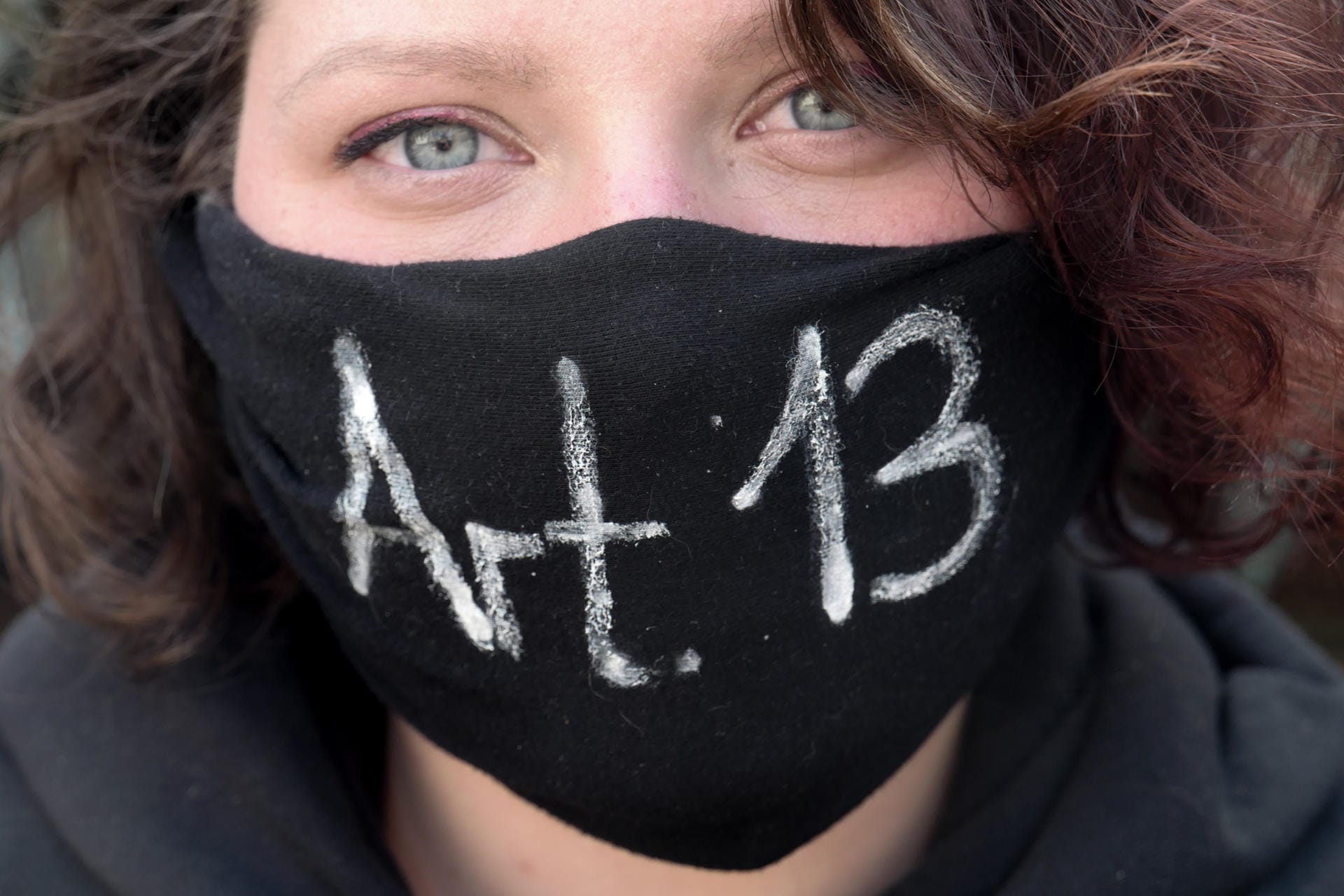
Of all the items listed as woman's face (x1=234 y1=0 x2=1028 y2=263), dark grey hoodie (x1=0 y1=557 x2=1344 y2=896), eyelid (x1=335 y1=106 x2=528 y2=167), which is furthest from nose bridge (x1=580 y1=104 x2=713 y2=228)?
dark grey hoodie (x1=0 y1=557 x2=1344 y2=896)

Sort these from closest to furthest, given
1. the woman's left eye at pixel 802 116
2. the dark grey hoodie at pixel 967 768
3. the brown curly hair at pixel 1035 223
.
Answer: the brown curly hair at pixel 1035 223
the woman's left eye at pixel 802 116
the dark grey hoodie at pixel 967 768

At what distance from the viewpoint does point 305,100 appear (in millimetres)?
1217

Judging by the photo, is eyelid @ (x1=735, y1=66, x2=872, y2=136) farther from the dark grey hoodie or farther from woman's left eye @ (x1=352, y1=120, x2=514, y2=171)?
the dark grey hoodie

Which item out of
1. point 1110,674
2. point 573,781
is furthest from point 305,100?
point 1110,674

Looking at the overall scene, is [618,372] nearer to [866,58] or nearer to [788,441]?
[788,441]

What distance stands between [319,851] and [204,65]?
0.93 metres

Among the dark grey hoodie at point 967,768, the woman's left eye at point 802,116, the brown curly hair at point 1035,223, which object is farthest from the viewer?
the dark grey hoodie at point 967,768

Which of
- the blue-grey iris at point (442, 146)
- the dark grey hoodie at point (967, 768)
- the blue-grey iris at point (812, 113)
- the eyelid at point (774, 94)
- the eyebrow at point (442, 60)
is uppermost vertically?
the eyebrow at point (442, 60)

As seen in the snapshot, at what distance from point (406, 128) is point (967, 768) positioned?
941 mm

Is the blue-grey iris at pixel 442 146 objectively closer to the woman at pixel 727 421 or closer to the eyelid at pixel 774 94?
the woman at pixel 727 421

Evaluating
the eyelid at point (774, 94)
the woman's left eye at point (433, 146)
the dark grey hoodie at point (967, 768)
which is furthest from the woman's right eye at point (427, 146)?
the dark grey hoodie at point (967, 768)

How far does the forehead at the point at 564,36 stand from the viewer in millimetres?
1067

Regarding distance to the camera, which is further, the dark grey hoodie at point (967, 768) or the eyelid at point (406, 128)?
the dark grey hoodie at point (967, 768)

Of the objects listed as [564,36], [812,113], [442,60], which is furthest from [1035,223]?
[442,60]
